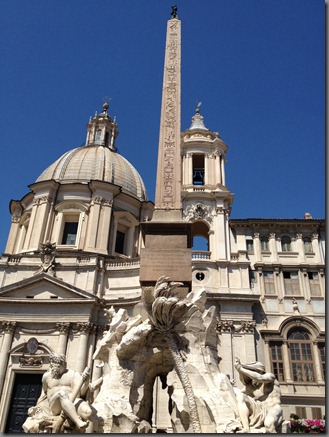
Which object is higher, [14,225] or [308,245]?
[14,225]

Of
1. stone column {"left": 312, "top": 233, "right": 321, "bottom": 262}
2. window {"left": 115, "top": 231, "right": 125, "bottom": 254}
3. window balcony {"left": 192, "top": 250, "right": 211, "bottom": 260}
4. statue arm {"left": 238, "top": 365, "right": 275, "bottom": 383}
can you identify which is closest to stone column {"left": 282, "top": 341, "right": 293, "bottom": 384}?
stone column {"left": 312, "top": 233, "right": 321, "bottom": 262}

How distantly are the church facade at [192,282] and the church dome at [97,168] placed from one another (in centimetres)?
160

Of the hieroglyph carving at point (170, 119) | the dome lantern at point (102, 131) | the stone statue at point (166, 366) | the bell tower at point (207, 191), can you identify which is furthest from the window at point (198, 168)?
the stone statue at point (166, 366)

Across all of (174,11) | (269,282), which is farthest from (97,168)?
(174,11)

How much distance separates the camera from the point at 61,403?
796 centimetres

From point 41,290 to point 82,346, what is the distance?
4.94 m

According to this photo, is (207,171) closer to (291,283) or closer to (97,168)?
(291,283)

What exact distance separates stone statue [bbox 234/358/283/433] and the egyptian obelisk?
2.57 meters

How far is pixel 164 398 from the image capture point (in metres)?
22.0

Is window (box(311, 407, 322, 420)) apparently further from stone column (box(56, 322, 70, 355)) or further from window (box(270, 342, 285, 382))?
stone column (box(56, 322, 70, 355))

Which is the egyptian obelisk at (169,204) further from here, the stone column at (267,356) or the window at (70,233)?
the window at (70,233)

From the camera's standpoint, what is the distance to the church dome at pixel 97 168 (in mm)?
36562

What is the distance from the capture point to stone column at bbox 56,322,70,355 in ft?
86.8

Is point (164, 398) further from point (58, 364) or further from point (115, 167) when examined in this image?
point (115, 167)
